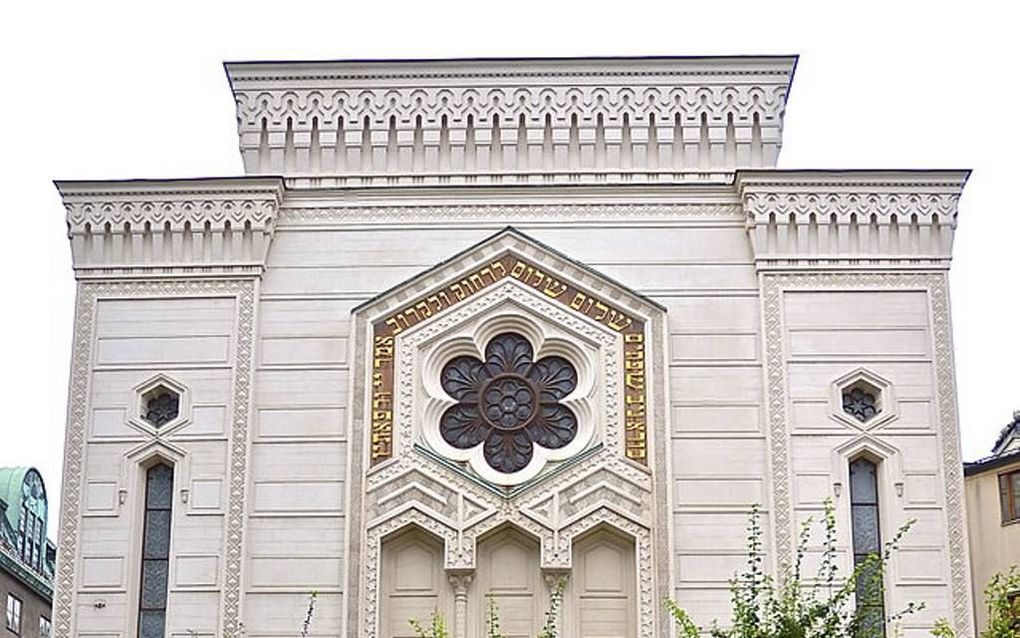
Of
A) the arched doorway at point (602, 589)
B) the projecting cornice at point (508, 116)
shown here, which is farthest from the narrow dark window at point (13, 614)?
the arched doorway at point (602, 589)

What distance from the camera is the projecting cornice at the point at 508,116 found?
1038 inches

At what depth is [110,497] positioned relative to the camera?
Answer: 24672 millimetres

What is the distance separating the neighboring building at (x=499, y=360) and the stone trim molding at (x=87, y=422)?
0.04 meters

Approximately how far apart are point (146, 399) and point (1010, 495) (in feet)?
44.1

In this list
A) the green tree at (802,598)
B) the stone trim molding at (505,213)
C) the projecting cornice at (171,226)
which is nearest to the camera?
the green tree at (802,598)

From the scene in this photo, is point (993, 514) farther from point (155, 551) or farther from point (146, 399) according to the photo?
point (146, 399)

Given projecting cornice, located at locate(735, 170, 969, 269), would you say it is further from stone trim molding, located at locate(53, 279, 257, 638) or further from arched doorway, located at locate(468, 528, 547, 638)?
stone trim molding, located at locate(53, 279, 257, 638)

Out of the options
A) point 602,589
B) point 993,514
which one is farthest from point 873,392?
point 993,514

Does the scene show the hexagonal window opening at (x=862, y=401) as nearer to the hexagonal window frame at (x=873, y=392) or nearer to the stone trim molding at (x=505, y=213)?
the hexagonal window frame at (x=873, y=392)

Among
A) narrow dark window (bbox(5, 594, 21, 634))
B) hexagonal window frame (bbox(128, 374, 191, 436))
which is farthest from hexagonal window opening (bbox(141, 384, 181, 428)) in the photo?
narrow dark window (bbox(5, 594, 21, 634))

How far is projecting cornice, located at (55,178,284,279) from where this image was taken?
25.7m

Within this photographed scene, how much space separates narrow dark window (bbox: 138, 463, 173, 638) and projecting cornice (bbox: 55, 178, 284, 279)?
2850 mm

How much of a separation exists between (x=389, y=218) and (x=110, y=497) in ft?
17.5

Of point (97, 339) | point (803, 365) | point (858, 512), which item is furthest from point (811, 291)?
point (97, 339)
